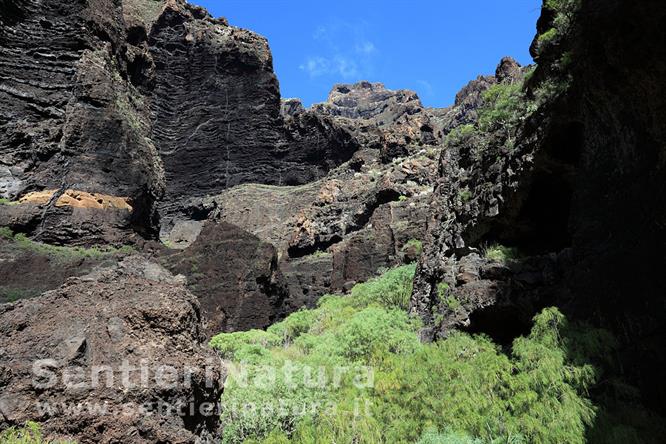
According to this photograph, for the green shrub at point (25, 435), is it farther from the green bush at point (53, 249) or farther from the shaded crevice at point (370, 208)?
the shaded crevice at point (370, 208)

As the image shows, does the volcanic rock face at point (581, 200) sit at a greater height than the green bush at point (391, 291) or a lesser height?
greater

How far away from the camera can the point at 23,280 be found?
764 inches

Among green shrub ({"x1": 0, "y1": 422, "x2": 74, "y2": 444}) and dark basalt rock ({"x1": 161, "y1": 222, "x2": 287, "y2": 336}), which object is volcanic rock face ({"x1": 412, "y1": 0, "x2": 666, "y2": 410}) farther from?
dark basalt rock ({"x1": 161, "y1": 222, "x2": 287, "y2": 336})

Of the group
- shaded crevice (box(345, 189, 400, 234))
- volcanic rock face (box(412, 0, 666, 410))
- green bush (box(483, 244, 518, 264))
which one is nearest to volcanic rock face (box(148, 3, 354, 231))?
shaded crevice (box(345, 189, 400, 234))

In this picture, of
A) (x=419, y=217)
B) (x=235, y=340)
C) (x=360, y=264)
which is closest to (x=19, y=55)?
(x=235, y=340)

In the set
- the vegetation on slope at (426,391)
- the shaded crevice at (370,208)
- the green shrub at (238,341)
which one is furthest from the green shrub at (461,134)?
the shaded crevice at (370,208)

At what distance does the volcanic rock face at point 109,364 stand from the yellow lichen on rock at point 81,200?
68.3 ft

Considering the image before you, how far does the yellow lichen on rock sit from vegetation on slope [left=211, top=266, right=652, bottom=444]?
13.2m

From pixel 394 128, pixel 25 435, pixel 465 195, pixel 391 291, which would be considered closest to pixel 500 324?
pixel 465 195

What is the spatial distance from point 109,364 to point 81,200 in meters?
22.6

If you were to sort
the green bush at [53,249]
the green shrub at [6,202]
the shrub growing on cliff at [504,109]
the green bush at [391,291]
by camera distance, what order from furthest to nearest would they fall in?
the green bush at [391,291] → the green shrub at [6,202] → the green bush at [53,249] → the shrub growing on cliff at [504,109]

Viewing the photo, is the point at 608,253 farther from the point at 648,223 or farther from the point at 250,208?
the point at 250,208

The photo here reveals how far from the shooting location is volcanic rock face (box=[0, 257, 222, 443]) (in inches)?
215

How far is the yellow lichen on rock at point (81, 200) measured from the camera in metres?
25.0
